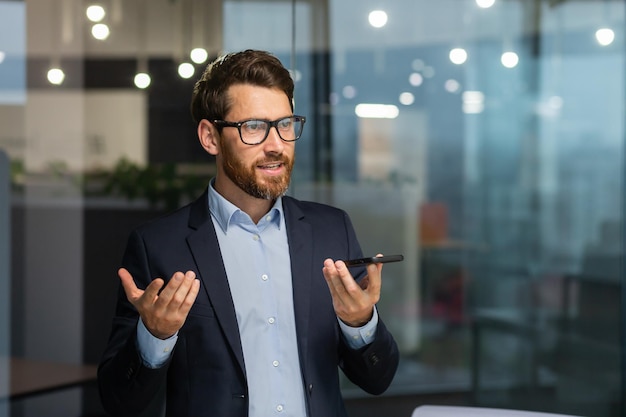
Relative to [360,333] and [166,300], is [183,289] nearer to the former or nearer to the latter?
[166,300]

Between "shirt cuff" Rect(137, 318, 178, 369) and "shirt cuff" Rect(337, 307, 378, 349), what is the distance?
39 centimetres

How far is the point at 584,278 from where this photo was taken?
4.45m

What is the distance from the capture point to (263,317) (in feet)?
6.53

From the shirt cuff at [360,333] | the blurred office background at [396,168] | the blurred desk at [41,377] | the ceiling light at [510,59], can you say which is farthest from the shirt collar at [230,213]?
the ceiling light at [510,59]

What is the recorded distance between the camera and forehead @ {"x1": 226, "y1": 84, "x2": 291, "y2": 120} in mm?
1996

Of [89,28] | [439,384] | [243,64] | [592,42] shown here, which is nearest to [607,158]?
[592,42]

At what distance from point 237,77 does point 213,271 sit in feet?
1.52

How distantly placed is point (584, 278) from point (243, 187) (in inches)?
116

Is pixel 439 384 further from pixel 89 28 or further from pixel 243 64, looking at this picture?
pixel 243 64

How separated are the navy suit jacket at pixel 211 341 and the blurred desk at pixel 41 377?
1.94 meters

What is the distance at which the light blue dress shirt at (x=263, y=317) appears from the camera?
194cm

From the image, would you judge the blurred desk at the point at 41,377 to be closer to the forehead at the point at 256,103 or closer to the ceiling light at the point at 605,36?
the forehead at the point at 256,103

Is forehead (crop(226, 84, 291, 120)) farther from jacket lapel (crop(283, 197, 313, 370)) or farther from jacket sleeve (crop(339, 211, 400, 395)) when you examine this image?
jacket sleeve (crop(339, 211, 400, 395))

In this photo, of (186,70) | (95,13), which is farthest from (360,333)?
(95,13)
